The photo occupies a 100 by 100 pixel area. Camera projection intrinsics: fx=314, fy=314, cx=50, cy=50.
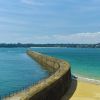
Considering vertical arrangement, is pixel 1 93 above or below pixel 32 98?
below

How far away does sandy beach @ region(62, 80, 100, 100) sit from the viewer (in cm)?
2217

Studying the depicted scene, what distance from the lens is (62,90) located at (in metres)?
23.5

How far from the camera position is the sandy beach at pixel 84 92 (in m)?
22.2

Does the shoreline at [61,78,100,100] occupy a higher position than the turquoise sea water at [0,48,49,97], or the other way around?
the shoreline at [61,78,100,100]

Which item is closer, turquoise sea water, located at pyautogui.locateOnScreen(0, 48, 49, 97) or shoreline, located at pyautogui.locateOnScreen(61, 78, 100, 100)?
shoreline, located at pyautogui.locateOnScreen(61, 78, 100, 100)

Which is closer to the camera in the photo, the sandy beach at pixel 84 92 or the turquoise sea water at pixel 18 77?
Result: the sandy beach at pixel 84 92

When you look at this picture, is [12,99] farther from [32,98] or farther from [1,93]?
[1,93]

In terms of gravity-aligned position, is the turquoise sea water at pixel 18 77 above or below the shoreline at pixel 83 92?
below

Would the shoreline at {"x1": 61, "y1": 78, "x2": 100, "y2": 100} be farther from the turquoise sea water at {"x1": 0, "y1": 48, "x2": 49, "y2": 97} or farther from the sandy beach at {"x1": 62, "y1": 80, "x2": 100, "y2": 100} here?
the turquoise sea water at {"x1": 0, "y1": 48, "x2": 49, "y2": 97}

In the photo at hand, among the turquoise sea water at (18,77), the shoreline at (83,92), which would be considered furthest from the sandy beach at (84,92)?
the turquoise sea water at (18,77)

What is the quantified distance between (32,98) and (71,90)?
31.9 feet

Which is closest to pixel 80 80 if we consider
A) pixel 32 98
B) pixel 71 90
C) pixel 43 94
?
pixel 71 90

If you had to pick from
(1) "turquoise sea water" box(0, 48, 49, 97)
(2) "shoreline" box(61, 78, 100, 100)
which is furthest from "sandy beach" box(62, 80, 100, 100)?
(1) "turquoise sea water" box(0, 48, 49, 97)

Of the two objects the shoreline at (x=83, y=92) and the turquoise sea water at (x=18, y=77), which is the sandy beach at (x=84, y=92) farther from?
the turquoise sea water at (x=18, y=77)
